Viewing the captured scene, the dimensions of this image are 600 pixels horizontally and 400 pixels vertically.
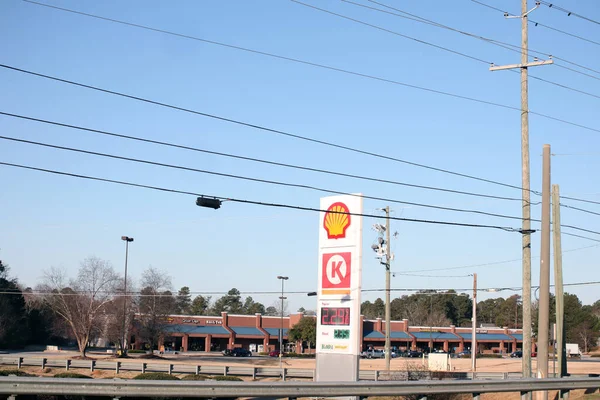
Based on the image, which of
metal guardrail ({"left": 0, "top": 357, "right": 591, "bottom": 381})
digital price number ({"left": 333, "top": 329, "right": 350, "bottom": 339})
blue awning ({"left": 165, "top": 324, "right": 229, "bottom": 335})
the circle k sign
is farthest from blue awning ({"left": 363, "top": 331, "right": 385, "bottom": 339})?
digital price number ({"left": 333, "top": 329, "right": 350, "bottom": 339})

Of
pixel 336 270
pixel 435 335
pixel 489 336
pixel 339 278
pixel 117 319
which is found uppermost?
pixel 336 270

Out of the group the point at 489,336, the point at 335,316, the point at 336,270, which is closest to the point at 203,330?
the point at 489,336

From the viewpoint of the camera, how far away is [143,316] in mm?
73875

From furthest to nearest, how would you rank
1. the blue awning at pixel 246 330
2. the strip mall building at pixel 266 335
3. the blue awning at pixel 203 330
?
the blue awning at pixel 246 330, the strip mall building at pixel 266 335, the blue awning at pixel 203 330

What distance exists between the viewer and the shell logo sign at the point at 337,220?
26.5m

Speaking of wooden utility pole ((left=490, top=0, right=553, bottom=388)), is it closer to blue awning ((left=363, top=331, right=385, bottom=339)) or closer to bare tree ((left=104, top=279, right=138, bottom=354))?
bare tree ((left=104, top=279, right=138, bottom=354))

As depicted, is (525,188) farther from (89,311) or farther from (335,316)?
(89,311)

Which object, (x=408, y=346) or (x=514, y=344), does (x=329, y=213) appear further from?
(x=514, y=344)

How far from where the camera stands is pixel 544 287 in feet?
75.6

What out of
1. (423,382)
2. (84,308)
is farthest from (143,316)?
(423,382)

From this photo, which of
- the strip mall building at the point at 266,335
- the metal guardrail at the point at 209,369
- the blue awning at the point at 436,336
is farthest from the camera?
the blue awning at the point at 436,336

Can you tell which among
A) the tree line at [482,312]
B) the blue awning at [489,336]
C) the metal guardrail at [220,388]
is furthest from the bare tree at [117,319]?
the blue awning at [489,336]

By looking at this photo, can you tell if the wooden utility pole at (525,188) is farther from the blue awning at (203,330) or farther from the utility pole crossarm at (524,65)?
the blue awning at (203,330)

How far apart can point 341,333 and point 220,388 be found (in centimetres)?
1461
